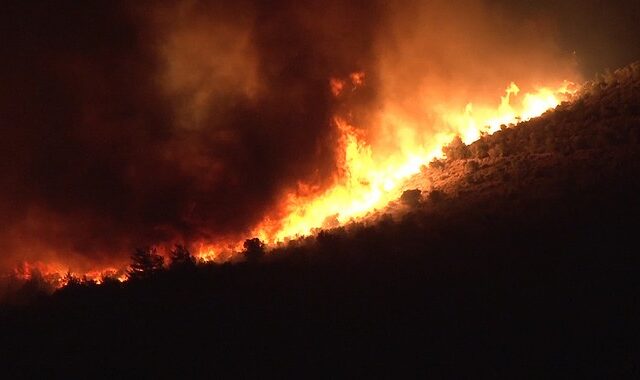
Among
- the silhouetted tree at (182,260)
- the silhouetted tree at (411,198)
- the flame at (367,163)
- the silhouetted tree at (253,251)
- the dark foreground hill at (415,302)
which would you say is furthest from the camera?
the flame at (367,163)

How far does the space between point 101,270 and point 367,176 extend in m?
16.0

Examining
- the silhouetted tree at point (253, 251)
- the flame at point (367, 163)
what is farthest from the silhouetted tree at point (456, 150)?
the silhouetted tree at point (253, 251)

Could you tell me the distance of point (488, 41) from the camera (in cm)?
4022

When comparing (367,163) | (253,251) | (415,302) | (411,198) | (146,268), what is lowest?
(415,302)

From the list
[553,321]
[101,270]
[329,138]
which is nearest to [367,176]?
[329,138]

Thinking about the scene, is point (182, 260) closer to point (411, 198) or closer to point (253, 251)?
point (253, 251)

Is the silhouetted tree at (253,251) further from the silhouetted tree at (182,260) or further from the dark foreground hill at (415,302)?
the silhouetted tree at (182,260)

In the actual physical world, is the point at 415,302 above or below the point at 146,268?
below

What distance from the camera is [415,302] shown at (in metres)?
12.9

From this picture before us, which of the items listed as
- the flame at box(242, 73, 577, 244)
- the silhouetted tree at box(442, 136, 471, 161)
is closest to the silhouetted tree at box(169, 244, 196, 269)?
the flame at box(242, 73, 577, 244)

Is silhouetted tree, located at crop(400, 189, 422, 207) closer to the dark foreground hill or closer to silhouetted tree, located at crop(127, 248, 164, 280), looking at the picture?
the dark foreground hill

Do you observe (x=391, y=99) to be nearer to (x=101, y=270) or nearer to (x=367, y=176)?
(x=367, y=176)

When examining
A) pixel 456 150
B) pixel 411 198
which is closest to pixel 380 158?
pixel 456 150

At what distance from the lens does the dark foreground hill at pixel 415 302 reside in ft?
35.4
